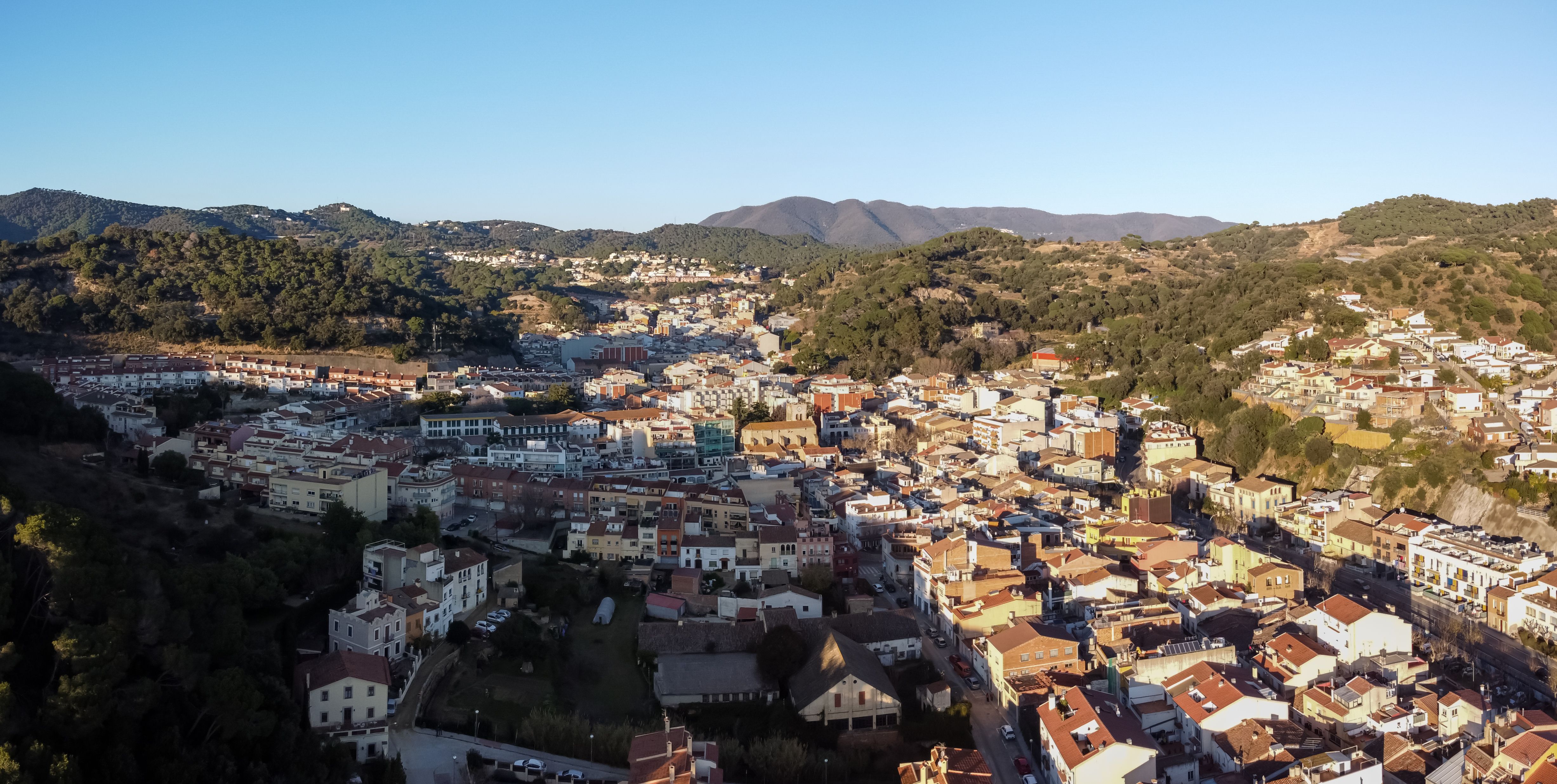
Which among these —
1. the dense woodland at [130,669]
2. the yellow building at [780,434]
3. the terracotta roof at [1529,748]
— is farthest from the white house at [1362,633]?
the yellow building at [780,434]

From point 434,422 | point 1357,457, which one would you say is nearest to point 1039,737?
point 1357,457

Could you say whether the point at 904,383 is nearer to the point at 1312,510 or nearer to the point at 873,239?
the point at 1312,510

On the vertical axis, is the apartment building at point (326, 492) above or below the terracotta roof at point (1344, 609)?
above

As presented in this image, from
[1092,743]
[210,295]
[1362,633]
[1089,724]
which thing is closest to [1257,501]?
[1362,633]


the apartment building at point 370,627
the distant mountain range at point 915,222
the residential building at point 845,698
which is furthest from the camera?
the distant mountain range at point 915,222

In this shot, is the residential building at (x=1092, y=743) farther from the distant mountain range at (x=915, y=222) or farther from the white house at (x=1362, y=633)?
the distant mountain range at (x=915, y=222)

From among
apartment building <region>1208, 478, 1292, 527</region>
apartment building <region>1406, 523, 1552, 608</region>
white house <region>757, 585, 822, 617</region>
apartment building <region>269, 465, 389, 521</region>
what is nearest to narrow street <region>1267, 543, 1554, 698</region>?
apartment building <region>1406, 523, 1552, 608</region>

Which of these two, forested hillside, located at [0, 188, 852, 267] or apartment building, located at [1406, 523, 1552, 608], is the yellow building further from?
forested hillside, located at [0, 188, 852, 267]
